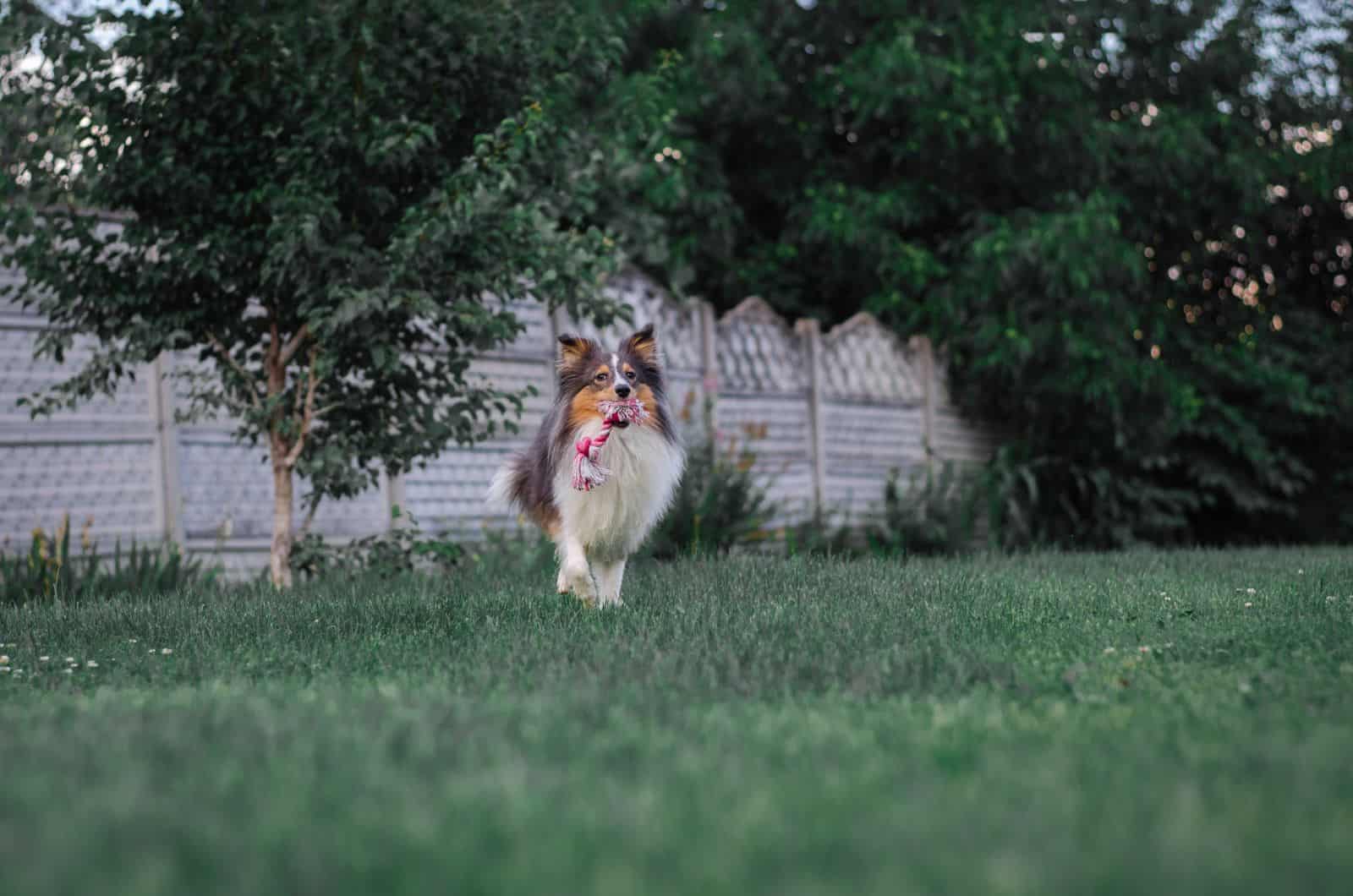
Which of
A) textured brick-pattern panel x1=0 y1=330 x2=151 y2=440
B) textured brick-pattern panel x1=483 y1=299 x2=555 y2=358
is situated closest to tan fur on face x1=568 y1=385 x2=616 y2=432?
textured brick-pattern panel x1=0 y1=330 x2=151 y2=440

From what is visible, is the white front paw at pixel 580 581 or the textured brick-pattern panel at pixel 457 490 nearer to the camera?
the white front paw at pixel 580 581

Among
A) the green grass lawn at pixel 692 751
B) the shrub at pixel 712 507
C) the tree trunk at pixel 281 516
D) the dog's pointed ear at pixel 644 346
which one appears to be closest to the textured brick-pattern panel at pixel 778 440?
the shrub at pixel 712 507

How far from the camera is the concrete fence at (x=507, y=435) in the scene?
8.03 m

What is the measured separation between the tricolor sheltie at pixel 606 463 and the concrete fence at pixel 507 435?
1551 mm

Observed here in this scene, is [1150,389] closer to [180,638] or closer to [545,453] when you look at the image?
[545,453]

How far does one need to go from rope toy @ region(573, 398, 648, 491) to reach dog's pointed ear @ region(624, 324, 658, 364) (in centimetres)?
34

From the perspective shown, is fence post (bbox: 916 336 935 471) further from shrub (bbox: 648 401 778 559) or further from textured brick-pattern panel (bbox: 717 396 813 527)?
shrub (bbox: 648 401 778 559)

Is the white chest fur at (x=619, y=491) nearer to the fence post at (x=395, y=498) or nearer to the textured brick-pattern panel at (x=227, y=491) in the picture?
the textured brick-pattern panel at (x=227, y=491)

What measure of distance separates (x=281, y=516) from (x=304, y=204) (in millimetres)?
1846

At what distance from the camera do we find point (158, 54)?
23.5 feet

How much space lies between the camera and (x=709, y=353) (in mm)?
11758

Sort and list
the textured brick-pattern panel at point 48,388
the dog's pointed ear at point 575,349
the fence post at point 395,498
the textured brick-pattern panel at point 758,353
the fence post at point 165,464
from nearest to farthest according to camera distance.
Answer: the dog's pointed ear at point 575,349
the textured brick-pattern panel at point 48,388
the fence post at point 165,464
the fence post at point 395,498
the textured brick-pattern panel at point 758,353

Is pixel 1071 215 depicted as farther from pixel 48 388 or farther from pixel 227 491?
pixel 48 388

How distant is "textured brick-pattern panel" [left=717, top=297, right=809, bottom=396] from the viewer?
12.0 m
